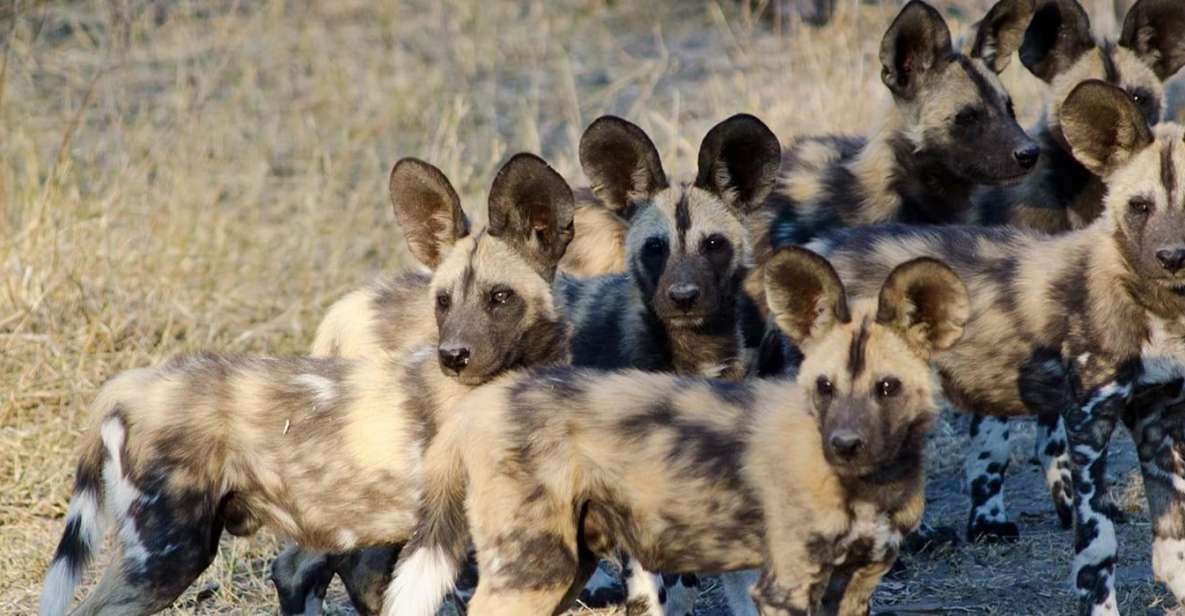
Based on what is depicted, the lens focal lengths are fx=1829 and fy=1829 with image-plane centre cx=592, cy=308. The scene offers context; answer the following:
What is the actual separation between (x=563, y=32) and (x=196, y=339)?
4.72m

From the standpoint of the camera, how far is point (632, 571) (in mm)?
4164

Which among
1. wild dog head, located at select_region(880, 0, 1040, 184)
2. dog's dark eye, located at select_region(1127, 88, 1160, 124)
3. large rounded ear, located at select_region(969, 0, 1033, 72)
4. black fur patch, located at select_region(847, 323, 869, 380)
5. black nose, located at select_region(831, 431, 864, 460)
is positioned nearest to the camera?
black nose, located at select_region(831, 431, 864, 460)

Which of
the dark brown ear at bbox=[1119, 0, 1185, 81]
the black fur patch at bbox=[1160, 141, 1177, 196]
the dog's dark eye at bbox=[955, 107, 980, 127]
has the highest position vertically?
the dark brown ear at bbox=[1119, 0, 1185, 81]

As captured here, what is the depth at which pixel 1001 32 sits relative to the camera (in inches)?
210

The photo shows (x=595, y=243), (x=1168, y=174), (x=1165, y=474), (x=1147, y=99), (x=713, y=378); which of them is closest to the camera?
(x=713, y=378)

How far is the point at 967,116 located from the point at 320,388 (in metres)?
2.12

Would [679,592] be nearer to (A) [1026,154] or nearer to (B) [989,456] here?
(B) [989,456]

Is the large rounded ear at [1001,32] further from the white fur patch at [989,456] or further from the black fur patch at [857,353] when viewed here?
the black fur patch at [857,353]

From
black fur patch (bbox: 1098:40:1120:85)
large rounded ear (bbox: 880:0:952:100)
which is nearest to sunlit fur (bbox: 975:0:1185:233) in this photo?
black fur patch (bbox: 1098:40:1120:85)

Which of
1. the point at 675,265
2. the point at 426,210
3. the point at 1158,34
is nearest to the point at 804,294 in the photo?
the point at 675,265

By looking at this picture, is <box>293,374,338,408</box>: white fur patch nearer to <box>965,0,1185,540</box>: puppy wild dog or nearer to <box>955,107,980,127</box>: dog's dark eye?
<box>965,0,1185,540</box>: puppy wild dog

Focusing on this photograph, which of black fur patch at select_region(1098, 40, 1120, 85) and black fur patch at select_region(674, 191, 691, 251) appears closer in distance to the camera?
black fur patch at select_region(674, 191, 691, 251)

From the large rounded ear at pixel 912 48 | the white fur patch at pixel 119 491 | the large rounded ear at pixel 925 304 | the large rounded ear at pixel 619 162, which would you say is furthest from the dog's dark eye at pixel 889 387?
the large rounded ear at pixel 912 48

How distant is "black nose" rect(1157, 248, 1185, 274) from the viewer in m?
4.01
